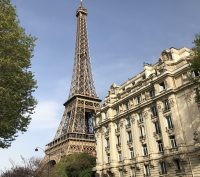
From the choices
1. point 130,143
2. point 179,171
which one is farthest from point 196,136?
point 130,143

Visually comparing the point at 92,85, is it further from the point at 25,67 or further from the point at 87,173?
the point at 25,67

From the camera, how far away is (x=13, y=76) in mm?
22938

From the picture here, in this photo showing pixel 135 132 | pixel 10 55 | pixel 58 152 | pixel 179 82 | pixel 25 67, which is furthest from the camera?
pixel 58 152

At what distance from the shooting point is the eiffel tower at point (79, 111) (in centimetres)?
8131

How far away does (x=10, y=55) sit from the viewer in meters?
23.7

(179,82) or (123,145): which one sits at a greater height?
(179,82)

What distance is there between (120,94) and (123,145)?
11.1 metres

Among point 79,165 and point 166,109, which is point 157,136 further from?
point 79,165

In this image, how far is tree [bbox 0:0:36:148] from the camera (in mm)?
22781

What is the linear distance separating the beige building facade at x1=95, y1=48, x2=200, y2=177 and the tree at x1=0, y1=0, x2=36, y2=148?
22852 mm

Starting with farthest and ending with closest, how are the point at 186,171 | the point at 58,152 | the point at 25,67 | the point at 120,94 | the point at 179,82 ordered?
the point at 58,152
the point at 120,94
the point at 179,82
the point at 186,171
the point at 25,67

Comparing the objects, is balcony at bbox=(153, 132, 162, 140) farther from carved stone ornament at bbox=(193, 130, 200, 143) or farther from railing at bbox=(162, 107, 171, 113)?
carved stone ornament at bbox=(193, 130, 200, 143)

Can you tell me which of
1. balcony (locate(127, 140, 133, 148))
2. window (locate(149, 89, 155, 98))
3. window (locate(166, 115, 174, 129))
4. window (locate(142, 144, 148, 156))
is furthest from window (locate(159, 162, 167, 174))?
window (locate(149, 89, 155, 98))

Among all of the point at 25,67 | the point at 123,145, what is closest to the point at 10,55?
the point at 25,67
